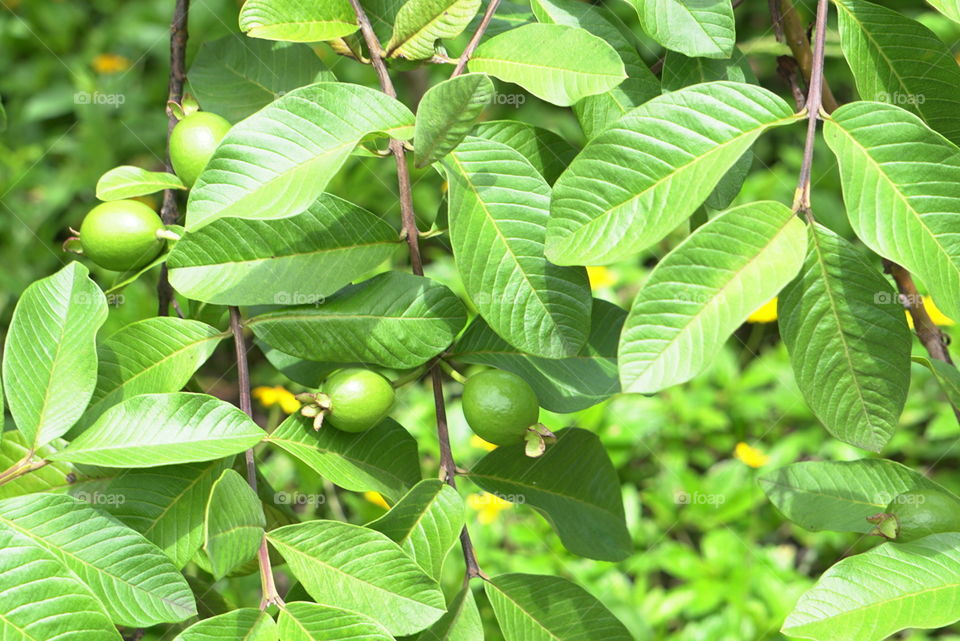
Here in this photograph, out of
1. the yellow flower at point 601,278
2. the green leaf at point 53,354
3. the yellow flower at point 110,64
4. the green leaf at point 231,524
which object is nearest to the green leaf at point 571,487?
the green leaf at point 231,524

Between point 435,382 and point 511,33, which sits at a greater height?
point 511,33

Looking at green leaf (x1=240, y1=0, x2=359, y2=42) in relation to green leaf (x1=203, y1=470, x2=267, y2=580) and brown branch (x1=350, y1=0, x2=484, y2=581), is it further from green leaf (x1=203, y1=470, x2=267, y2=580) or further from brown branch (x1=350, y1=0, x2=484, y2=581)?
green leaf (x1=203, y1=470, x2=267, y2=580)

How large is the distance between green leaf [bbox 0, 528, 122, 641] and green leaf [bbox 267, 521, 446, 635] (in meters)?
0.14

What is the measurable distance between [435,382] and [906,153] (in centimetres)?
40

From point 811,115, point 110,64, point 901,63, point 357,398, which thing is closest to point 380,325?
point 357,398

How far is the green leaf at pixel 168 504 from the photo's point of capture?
2.39ft

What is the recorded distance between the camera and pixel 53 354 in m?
0.73

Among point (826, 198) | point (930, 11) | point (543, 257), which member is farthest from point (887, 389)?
point (930, 11)

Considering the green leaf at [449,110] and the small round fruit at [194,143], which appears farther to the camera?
the small round fruit at [194,143]

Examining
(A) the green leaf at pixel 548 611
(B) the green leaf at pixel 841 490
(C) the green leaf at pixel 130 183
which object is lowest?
(A) the green leaf at pixel 548 611

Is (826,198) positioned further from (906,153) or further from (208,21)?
(906,153)

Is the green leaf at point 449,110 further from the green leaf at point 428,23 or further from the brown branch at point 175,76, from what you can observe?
the brown branch at point 175,76

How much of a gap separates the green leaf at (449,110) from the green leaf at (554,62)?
8 centimetres

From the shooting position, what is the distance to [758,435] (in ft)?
7.82
